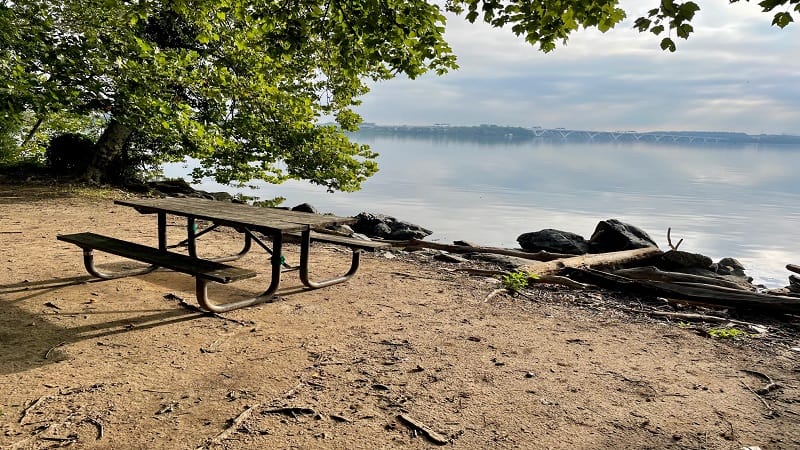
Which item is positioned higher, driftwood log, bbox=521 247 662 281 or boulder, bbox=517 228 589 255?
driftwood log, bbox=521 247 662 281

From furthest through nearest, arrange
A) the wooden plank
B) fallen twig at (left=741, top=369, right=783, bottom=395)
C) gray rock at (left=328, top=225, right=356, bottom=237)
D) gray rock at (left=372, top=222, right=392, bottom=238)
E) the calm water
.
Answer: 1. the calm water
2. gray rock at (left=372, top=222, right=392, bottom=238)
3. gray rock at (left=328, top=225, right=356, bottom=237)
4. the wooden plank
5. fallen twig at (left=741, top=369, right=783, bottom=395)

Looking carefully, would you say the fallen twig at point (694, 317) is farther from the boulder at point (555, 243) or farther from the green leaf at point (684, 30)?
the boulder at point (555, 243)

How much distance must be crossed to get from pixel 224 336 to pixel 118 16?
8793mm

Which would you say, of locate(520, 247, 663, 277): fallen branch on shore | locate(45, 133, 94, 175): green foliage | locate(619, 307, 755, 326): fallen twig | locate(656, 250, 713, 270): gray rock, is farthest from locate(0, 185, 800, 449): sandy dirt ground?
locate(45, 133, 94, 175): green foliage

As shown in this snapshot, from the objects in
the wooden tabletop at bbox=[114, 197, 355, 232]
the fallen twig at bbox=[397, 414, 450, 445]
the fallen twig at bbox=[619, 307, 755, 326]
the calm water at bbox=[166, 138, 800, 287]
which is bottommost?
the calm water at bbox=[166, 138, 800, 287]

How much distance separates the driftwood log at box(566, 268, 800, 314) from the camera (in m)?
6.34

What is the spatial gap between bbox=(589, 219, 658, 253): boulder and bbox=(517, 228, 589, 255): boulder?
1.82 ft

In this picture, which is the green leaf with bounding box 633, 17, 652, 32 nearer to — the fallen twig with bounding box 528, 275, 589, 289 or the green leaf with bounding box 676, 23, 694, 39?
the green leaf with bounding box 676, 23, 694, 39

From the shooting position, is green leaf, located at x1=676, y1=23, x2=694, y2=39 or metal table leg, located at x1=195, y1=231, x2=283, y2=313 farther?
Result: green leaf, located at x1=676, y1=23, x2=694, y2=39

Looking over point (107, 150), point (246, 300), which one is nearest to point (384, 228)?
point (107, 150)

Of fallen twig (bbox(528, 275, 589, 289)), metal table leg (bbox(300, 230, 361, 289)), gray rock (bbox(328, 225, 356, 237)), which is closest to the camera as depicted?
metal table leg (bbox(300, 230, 361, 289))

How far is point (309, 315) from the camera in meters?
5.44

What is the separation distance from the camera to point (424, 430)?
10.7 ft

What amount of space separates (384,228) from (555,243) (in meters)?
4.75
